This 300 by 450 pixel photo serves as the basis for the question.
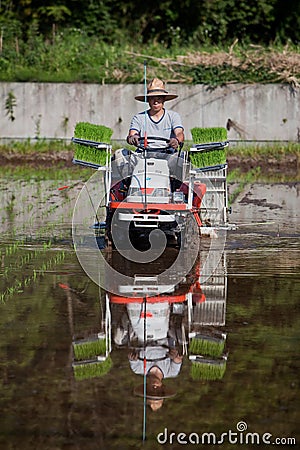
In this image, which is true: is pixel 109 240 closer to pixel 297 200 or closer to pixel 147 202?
pixel 147 202

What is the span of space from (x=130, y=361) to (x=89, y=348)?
1.36 feet

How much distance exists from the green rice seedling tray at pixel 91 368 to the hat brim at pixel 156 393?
0.38 metres

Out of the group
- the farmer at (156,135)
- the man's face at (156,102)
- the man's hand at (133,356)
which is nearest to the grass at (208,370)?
the man's hand at (133,356)

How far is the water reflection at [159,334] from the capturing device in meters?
6.26

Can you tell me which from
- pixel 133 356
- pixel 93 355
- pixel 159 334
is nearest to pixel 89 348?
pixel 93 355

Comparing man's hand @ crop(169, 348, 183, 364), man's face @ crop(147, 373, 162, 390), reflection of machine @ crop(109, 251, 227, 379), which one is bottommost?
reflection of machine @ crop(109, 251, 227, 379)

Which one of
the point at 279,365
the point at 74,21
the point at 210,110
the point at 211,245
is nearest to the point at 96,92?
the point at 210,110

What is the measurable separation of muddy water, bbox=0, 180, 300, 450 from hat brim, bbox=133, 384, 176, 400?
0.15 ft

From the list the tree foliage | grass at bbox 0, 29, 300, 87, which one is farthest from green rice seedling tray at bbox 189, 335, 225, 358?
the tree foliage

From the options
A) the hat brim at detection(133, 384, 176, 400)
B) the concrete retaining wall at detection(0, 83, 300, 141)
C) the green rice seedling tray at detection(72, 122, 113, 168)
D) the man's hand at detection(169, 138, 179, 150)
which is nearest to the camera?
the hat brim at detection(133, 384, 176, 400)

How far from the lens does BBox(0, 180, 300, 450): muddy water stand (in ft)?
17.2

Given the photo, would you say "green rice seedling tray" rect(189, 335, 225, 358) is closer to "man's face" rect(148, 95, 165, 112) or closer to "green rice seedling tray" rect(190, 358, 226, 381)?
"green rice seedling tray" rect(190, 358, 226, 381)

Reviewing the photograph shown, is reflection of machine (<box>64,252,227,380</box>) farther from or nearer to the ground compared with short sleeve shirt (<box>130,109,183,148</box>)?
nearer to the ground

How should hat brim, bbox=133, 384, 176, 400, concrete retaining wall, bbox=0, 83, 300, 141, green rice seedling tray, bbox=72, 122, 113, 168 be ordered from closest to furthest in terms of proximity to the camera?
hat brim, bbox=133, 384, 176, 400
green rice seedling tray, bbox=72, 122, 113, 168
concrete retaining wall, bbox=0, 83, 300, 141
